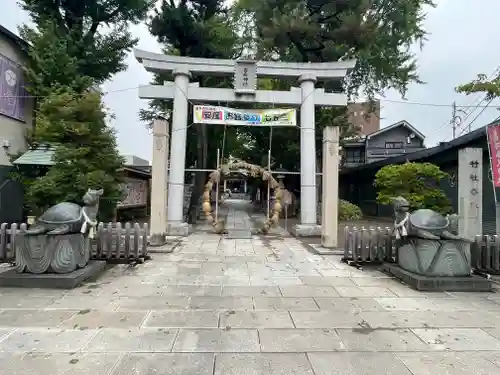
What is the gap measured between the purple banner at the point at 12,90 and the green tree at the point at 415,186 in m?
14.7

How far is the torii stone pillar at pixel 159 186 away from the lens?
10633mm

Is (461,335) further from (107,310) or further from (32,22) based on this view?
(32,22)

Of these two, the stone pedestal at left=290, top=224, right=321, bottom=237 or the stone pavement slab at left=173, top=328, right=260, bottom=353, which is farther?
the stone pedestal at left=290, top=224, right=321, bottom=237

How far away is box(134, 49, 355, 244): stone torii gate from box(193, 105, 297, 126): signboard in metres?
0.65

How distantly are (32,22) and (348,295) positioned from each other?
17.7m

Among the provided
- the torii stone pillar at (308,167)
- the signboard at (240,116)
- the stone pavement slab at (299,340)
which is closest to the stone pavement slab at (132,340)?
the stone pavement slab at (299,340)

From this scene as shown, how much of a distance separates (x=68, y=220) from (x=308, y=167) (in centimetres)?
967

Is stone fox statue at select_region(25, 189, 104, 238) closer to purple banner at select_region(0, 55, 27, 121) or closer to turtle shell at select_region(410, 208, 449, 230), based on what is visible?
turtle shell at select_region(410, 208, 449, 230)

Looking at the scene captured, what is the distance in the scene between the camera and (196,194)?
62.9 ft

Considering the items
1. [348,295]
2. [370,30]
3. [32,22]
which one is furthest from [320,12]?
[348,295]

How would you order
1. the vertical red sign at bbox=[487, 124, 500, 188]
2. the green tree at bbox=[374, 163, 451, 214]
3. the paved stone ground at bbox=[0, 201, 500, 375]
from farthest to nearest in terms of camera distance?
the green tree at bbox=[374, 163, 451, 214]
the vertical red sign at bbox=[487, 124, 500, 188]
the paved stone ground at bbox=[0, 201, 500, 375]

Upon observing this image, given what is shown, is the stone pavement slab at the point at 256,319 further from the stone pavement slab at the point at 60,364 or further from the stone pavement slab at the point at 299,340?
the stone pavement slab at the point at 60,364

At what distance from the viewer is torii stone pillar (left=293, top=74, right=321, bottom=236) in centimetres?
1389

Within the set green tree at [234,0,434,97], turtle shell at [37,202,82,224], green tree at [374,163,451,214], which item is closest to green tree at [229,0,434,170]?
green tree at [234,0,434,97]
